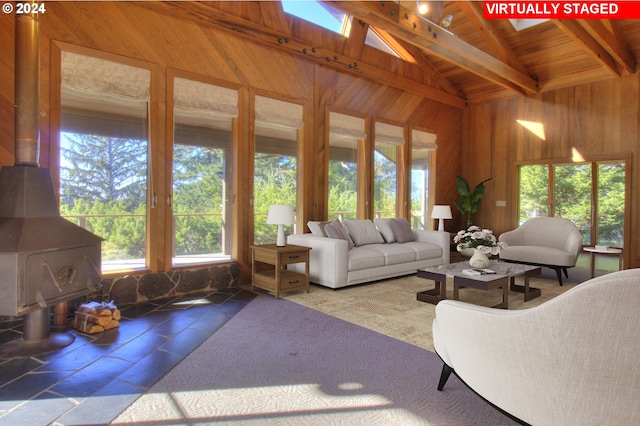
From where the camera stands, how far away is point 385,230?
6000mm

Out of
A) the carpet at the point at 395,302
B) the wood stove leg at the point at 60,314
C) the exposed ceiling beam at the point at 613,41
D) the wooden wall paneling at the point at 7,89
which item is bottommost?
the carpet at the point at 395,302

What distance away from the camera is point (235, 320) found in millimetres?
3586

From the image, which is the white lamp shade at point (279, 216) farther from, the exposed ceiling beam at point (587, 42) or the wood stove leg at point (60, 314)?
the exposed ceiling beam at point (587, 42)

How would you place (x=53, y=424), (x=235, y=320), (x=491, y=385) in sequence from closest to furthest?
(x=491, y=385), (x=53, y=424), (x=235, y=320)

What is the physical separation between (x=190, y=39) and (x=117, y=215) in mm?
2220

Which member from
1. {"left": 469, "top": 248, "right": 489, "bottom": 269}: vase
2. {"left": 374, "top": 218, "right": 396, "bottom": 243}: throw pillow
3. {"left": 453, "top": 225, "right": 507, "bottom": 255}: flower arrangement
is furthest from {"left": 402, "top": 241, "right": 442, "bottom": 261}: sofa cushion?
{"left": 469, "top": 248, "right": 489, "bottom": 269}: vase

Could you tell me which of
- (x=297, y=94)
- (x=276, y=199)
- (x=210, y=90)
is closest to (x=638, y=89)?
(x=297, y=94)

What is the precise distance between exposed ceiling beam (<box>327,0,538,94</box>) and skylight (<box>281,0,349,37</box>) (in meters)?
1.22

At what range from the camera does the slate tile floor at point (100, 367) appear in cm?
203

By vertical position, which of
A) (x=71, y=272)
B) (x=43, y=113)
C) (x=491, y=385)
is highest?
(x=43, y=113)

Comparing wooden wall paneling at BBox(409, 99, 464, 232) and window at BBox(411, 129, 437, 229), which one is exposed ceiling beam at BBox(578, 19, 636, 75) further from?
window at BBox(411, 129, 437, 229)

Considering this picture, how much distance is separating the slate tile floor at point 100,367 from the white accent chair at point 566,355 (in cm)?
185

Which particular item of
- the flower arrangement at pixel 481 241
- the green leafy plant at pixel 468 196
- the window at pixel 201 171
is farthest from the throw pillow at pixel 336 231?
the green leafy plant at pixel 468 196

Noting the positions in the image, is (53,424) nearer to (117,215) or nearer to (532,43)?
(117,215)
